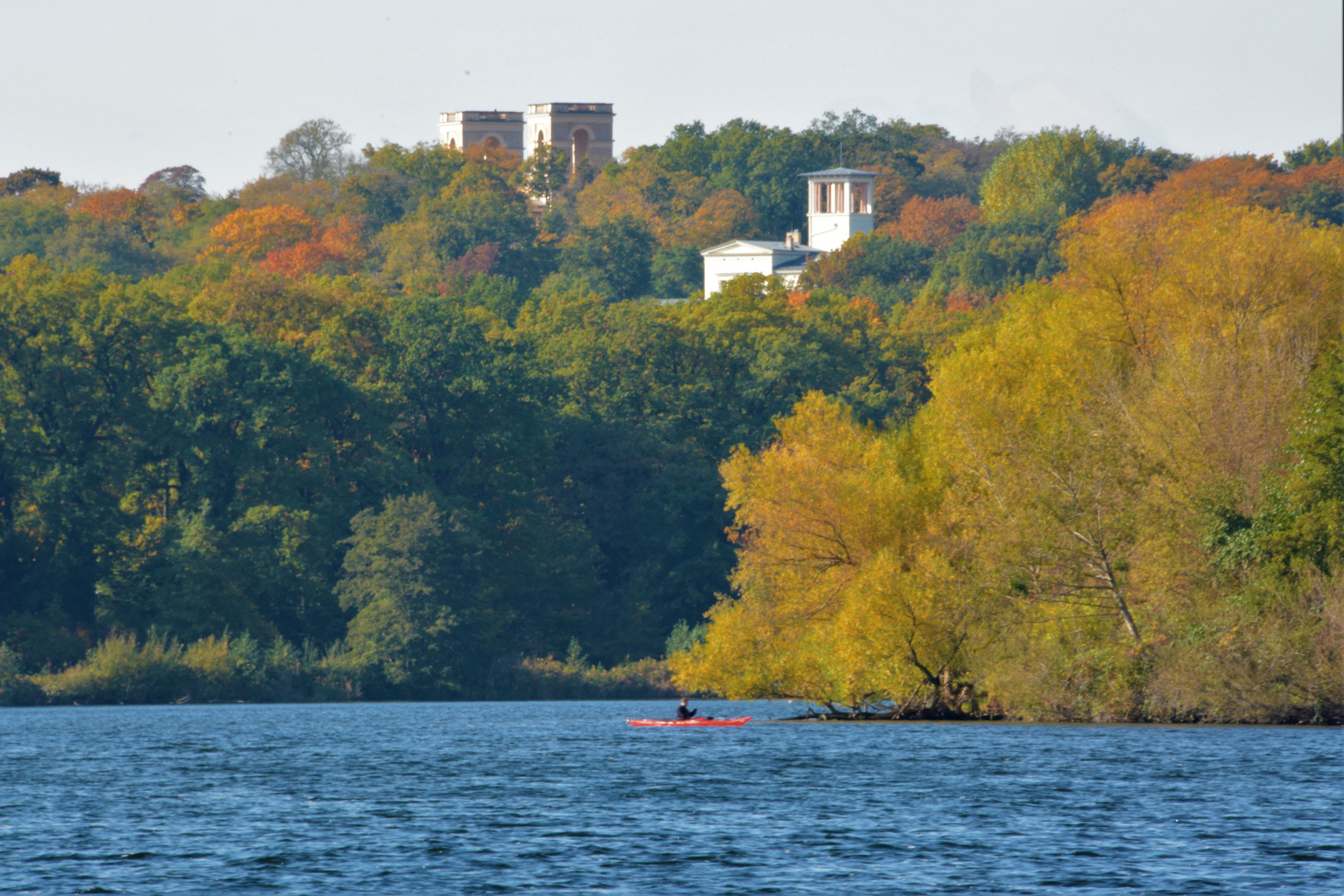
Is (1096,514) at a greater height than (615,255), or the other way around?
(615,255)

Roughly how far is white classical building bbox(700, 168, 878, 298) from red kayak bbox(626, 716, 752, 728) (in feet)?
342

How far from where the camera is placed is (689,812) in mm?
38375

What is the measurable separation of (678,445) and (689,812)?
215 ft

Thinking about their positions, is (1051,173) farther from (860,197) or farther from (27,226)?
(27,226)

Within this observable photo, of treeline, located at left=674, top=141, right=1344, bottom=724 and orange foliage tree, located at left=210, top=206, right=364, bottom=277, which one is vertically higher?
orange foliage tree, located at left=210, top=206, right=364, bottom=277

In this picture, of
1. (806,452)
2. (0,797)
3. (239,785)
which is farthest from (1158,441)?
(0,797)

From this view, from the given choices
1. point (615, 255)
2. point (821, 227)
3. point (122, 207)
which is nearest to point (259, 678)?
point (122, 207)

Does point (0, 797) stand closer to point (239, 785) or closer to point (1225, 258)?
point (239, 785)

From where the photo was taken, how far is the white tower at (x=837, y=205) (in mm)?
177500

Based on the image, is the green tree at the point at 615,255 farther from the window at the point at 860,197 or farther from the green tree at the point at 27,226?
the green tree at the point at 27,226

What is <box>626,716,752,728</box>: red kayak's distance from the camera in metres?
63.4

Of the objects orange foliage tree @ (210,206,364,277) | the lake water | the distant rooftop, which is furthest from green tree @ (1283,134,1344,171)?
the lake water

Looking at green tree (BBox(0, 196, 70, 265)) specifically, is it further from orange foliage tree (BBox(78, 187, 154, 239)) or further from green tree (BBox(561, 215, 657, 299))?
green tree (BBox(561, 215, 657, 299))

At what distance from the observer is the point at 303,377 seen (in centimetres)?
9219
